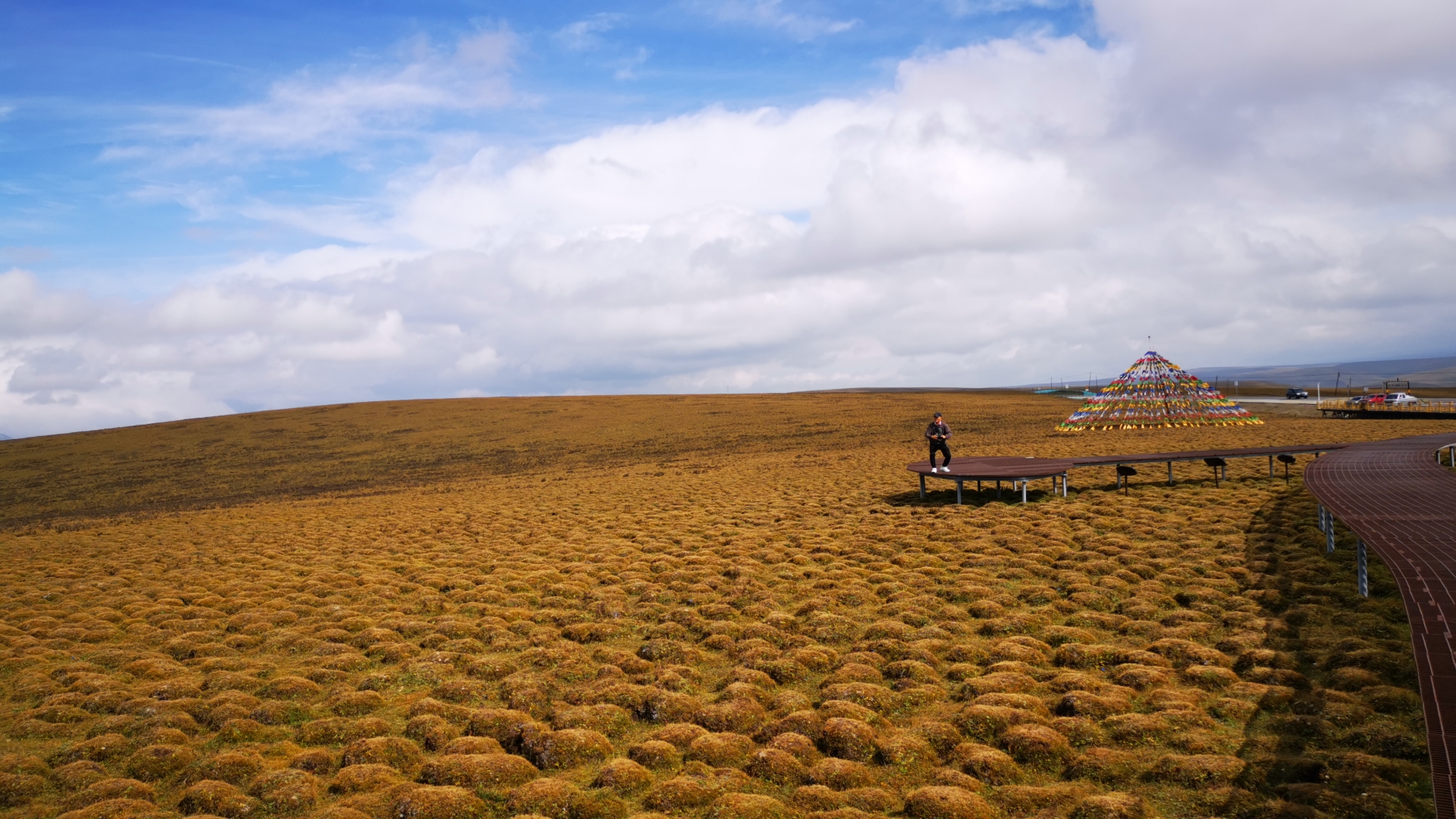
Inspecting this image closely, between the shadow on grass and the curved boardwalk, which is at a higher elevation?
the curved boardwalk

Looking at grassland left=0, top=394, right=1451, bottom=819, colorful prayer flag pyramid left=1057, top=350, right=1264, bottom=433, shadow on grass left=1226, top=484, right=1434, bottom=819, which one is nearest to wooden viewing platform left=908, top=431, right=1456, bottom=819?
shadow on grass left=1226, top=484, right=1434, bottom=819

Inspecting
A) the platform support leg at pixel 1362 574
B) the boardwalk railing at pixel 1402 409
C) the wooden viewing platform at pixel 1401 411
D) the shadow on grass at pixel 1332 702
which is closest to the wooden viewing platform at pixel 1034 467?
the shadow on grass at pixel 1332 702

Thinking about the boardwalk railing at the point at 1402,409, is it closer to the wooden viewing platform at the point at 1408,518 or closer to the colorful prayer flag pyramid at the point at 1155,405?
the colorful prayer flag pyramid at the point at 1155,405

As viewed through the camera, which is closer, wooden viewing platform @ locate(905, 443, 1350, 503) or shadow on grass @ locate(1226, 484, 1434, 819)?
shadow on grass @ locate(1226, 484, 1434, 819)

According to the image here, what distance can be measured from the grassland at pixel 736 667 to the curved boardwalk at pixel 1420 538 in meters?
0.66

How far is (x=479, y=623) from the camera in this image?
11.6 metres

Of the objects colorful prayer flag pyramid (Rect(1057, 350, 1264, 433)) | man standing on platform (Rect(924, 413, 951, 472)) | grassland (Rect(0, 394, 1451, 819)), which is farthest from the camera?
colorful prayer flag pyramid (Rect(1057, 350, 1264, 433))

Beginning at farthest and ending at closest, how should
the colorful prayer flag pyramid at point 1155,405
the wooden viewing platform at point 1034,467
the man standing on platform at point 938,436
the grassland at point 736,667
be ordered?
the colorful prayer flag pyramid at point 1155,405, the man standing on platform at point 938,436, the wooden viewing platform at point 1034,467, the grassland at point 736,667

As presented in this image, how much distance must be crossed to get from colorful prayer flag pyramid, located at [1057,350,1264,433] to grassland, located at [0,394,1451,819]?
24.0 m

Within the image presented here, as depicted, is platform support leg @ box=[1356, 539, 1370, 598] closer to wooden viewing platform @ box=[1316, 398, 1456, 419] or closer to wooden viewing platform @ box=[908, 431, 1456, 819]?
wooden viewing platform @ box=[908, 431, 1456, 819]

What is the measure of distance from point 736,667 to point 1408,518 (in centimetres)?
1027

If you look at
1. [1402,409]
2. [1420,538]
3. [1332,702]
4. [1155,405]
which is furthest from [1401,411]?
[1332,702]

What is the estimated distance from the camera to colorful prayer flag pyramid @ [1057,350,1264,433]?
4359 cm

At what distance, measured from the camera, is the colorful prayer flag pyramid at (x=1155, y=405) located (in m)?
43.6
